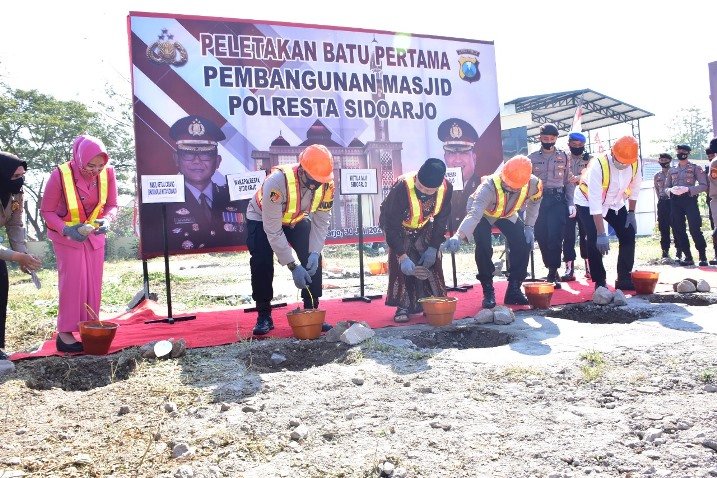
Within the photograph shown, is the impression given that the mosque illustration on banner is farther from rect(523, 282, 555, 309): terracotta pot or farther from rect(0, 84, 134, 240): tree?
rect(0, 84, 134, 240): tree

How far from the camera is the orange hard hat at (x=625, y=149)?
16.7 feet

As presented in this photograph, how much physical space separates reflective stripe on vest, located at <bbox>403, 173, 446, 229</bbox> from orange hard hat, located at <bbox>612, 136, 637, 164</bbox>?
5.55 ft

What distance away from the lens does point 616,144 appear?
16.8 ft

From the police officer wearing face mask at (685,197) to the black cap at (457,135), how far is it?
296 cm

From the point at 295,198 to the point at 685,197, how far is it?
21.5 ft

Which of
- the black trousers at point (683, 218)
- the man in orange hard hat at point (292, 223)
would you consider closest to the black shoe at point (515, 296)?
the man in orange hard hat at point (292, 223)

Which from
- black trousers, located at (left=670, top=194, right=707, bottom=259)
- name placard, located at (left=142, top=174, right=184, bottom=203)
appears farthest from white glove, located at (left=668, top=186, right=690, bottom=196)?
name placard, located at (left=142, top=174, right=184, bottom=203)

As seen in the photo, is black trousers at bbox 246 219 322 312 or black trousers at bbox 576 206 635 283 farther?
black trousers at bbox 576 206 635 283

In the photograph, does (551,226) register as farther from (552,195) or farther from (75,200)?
(75,200)

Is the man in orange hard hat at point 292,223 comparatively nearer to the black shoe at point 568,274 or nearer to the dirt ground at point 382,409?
the dirt ground at point 382,409

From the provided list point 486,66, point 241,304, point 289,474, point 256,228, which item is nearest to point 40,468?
point 289,474

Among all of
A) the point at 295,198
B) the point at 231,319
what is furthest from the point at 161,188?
the point at 295,198

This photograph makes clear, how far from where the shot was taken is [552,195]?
21.0 ft

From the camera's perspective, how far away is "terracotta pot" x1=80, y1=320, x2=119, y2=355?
12.2 feet
